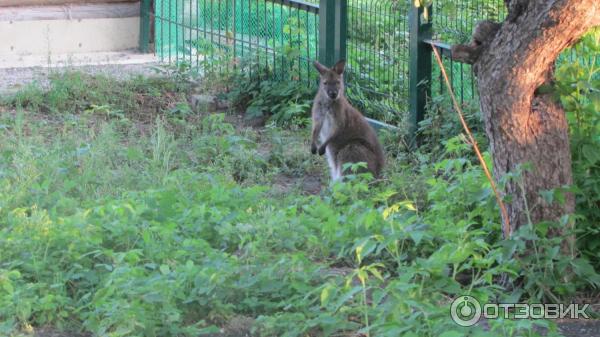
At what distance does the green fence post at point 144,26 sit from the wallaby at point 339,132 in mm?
5393

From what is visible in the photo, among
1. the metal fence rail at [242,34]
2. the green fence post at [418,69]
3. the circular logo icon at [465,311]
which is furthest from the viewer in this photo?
the metal fence rail at [242,34]

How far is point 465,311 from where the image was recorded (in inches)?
208

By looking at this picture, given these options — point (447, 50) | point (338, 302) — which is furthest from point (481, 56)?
point (447, 50)

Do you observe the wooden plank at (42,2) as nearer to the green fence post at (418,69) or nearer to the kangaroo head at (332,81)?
the kangaroo head at (332,81)

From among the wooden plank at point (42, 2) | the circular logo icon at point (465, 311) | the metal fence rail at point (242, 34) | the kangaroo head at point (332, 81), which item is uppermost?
the wooden plank at point (42, 2)

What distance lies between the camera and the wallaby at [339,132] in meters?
9.23

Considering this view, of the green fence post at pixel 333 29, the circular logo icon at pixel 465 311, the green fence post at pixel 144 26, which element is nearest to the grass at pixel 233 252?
the circular logo icon at pixel 465 311

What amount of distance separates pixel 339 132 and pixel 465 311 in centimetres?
439

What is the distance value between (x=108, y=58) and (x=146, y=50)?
43.2 inches

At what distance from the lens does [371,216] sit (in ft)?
19.5

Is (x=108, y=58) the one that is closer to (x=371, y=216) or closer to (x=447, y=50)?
(x=447, y=50)

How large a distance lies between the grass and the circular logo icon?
0.07m

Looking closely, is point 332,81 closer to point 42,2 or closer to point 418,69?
point 418,69

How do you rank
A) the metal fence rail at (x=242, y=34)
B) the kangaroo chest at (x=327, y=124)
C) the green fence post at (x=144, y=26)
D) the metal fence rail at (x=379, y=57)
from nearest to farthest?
the kangaroo chest at (x=327, y=124)
the metal fence rail at (x=379, y=57)
the metal fence rail at (x=242, y=34)
the green fence post at (x=144, y=26)
